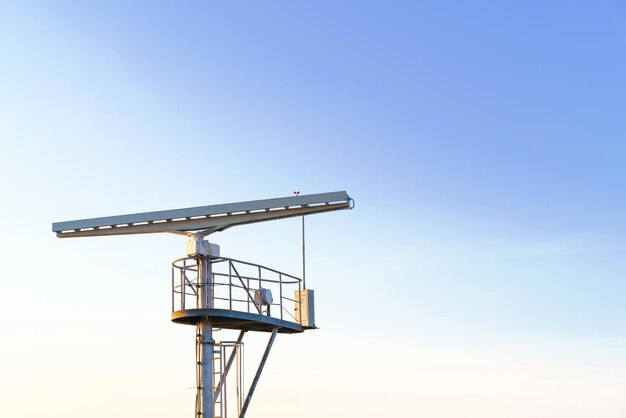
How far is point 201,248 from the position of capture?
117 feet

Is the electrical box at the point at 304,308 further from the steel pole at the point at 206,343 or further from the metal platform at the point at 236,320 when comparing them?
the steel pole at the point at 206,343

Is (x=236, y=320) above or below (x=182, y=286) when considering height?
below

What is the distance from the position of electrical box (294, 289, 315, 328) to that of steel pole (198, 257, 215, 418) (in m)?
5.02

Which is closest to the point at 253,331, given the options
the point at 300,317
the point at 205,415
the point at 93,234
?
the point at 300,317

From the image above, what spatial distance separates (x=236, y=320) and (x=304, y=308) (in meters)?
4.11

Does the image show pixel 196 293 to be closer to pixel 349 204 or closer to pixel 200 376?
pixel 200 376

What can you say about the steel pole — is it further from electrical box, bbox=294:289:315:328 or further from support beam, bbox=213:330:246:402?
electrical box, bbox=294:289:315:328

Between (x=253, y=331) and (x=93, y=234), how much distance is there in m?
7.85

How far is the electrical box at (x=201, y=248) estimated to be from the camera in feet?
116

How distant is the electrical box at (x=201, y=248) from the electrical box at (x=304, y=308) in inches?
202

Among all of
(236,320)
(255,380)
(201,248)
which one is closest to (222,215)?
(201,248)

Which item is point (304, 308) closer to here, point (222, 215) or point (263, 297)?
point (263, 297)

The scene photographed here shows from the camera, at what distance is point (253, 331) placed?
1519 inches

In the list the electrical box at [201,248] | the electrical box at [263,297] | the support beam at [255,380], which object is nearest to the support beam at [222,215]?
the electrical box at [201,248]
